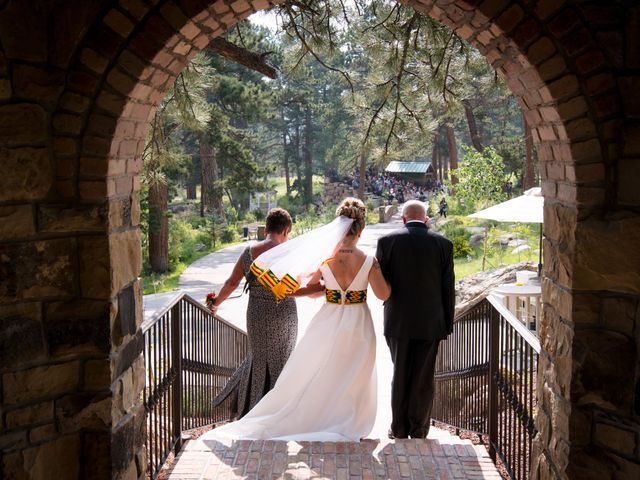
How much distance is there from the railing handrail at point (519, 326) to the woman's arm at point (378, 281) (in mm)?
714

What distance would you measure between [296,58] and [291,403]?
3.76 metres

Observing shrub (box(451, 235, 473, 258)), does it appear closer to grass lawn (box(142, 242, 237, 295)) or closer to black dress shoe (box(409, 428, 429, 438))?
grass lawn (box(142, 242, 237, 295))

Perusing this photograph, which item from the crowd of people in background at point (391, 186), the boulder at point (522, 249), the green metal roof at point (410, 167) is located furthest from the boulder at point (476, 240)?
the green metal roof at point (410, 167)

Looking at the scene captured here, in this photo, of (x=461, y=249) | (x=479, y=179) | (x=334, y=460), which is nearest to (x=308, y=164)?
(x=479, y=179)

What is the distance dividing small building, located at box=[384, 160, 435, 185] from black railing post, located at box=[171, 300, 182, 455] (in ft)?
114

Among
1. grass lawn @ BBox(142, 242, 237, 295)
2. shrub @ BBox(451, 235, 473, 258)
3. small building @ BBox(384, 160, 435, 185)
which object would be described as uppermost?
small building @ BBox(384, 160, 435, 185)

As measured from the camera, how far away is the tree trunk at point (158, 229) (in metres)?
17.4

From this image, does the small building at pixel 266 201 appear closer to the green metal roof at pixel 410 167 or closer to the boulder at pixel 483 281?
the green metal roof at pixel 410 167

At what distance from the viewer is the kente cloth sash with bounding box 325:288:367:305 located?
16.8ft

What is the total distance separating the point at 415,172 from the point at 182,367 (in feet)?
113

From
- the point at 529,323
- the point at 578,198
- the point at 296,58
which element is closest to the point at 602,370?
the point at 578,198

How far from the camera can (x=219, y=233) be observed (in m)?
23.9

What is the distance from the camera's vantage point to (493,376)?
4.63 m

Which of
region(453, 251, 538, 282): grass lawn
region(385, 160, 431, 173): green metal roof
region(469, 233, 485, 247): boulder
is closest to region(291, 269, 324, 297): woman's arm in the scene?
region(453, 251, 538, 282): grass lawn
